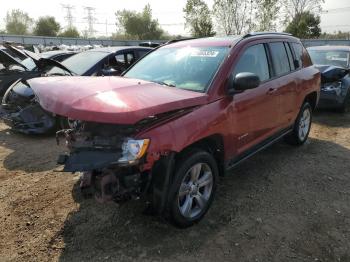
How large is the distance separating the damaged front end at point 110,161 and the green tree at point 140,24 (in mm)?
63065

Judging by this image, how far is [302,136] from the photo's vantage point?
6242 mm

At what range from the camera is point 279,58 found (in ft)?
16.9

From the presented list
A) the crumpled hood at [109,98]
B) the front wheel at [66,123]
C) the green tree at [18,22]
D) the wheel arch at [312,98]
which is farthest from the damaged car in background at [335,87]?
the green tree at [18,22]

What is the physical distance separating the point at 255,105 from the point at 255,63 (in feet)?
1.89

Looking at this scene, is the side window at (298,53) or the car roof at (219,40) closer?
the car roof at (219,40)

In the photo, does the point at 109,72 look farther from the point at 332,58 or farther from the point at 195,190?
the point at 332,58

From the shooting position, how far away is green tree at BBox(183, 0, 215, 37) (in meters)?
31.7

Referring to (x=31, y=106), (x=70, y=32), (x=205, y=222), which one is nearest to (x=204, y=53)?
(x=205, y=222)

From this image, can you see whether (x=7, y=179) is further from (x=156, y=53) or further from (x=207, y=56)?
(x=207, y=56)

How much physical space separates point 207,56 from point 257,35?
99cm

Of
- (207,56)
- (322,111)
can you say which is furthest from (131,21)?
(207,56)

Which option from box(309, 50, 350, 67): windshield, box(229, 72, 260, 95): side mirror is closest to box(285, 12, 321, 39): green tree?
box(309, 50, 350, 67): windshield

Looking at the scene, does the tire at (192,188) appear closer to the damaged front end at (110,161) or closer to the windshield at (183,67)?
the damaged front end at (110,161)

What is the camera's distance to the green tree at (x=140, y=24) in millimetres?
65188
